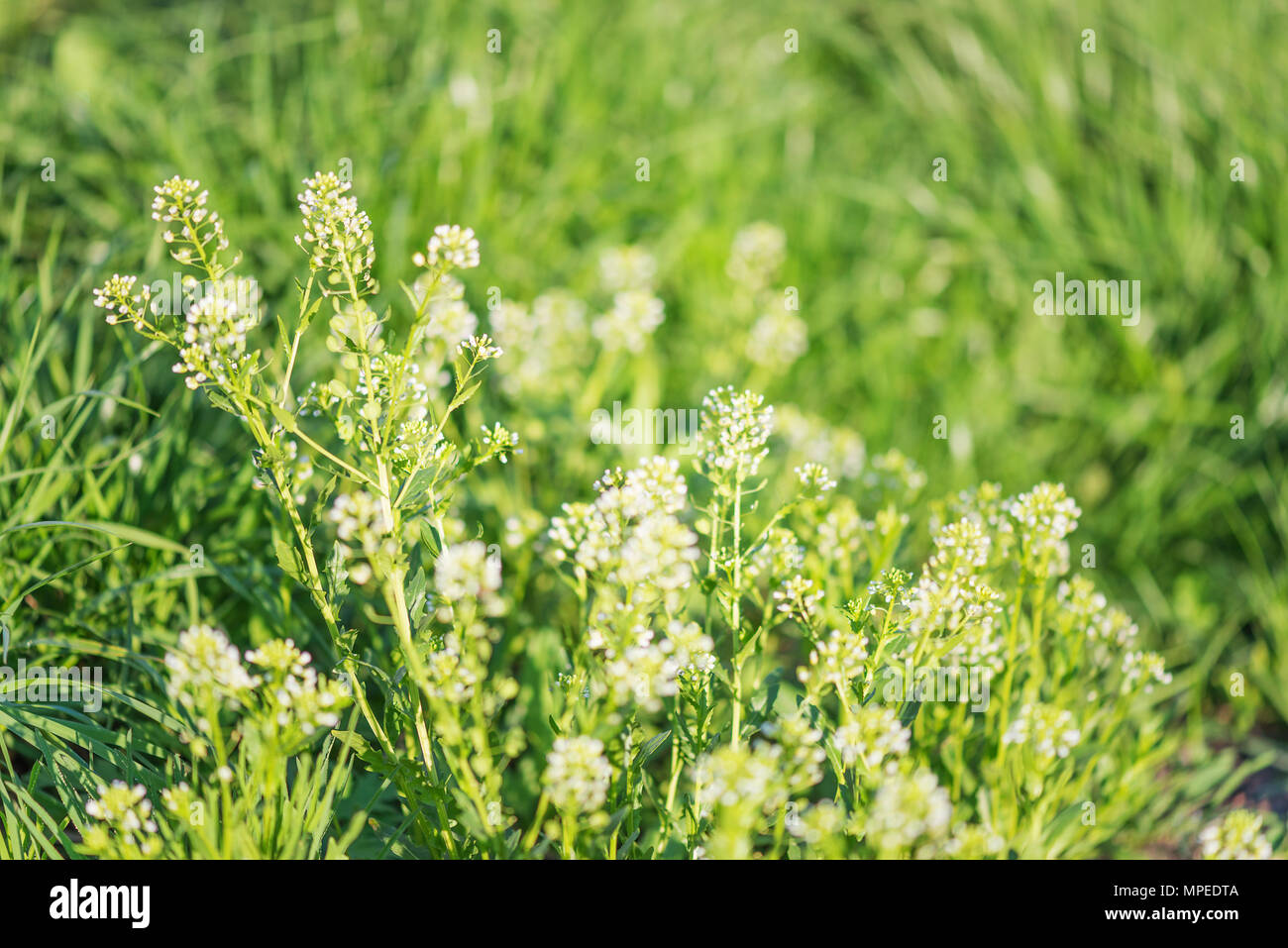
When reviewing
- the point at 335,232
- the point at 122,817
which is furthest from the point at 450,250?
the point at 122,817

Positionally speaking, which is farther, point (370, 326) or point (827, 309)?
point (827, 309)

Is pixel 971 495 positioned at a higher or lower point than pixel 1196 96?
lower

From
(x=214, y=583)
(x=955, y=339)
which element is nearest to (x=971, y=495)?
(x=955, y=339)

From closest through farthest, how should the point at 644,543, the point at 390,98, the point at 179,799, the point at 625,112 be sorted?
the point at 179,799 < the point at 644,543 < the point at 390,98 < the point at 625,112

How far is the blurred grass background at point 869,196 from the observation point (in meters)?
3.15

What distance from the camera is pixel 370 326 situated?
1645 mm

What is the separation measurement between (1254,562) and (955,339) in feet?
3.99

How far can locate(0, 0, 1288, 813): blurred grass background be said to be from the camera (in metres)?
3.15

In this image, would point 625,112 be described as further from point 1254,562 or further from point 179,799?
point 179,799

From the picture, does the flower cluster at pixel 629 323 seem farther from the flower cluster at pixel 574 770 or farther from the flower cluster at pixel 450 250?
the flower cluster at pixel 574 770

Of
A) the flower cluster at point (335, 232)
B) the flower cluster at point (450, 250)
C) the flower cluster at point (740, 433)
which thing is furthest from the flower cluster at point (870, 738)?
the flower cluster at point (335, 232)

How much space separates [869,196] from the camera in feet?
12.3

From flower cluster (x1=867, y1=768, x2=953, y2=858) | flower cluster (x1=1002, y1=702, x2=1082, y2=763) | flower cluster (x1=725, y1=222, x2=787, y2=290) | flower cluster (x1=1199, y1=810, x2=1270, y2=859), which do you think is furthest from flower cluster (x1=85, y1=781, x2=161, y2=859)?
flower cluster (x1=725, y1=222, x2=787, y2=290)

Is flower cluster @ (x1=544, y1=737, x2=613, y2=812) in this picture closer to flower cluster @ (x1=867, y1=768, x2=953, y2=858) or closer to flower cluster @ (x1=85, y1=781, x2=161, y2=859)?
flower cluster @ (x1=867, y1=768, x2=953, y2=858)
